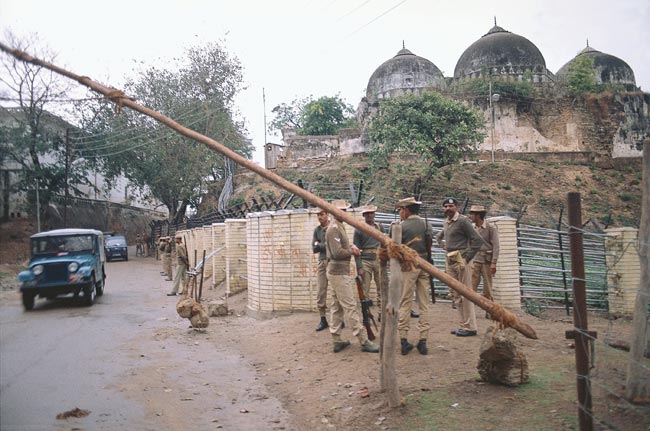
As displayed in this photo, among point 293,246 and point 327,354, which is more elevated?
point 293,246

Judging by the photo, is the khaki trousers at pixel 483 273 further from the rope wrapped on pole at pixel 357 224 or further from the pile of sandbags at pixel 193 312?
the pile of sandbags at pixel 193 312

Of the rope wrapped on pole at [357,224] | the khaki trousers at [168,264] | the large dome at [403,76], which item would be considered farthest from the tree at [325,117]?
the rope wrapped on pole at [357,224]

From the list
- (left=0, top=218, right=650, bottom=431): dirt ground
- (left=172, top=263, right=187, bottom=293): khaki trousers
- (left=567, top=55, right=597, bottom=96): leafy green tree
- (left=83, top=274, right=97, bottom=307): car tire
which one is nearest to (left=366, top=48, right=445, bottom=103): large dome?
(left=567, top=55, right=597, bottom=96): leafy green tree

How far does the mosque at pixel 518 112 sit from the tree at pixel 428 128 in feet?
22.2

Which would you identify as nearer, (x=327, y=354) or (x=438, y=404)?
(x=438, y=404)

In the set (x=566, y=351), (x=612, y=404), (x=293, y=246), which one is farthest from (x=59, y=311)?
(x=612, y=404)

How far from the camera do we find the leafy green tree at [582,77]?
113 feet

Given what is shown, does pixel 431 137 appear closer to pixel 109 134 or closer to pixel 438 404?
pixel 109 134

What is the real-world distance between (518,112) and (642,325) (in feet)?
101

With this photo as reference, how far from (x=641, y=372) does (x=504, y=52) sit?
3468cm

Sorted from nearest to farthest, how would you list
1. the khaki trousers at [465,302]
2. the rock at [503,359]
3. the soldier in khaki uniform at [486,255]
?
the rock at [503,359] → the khaki trousers at [465,302] → the soldier in khaki uniform at [486,255]

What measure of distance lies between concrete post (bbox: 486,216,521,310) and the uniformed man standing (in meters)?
2.36

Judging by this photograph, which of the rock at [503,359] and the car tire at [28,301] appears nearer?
the rock at [503,359]

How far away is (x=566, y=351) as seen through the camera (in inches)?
255
